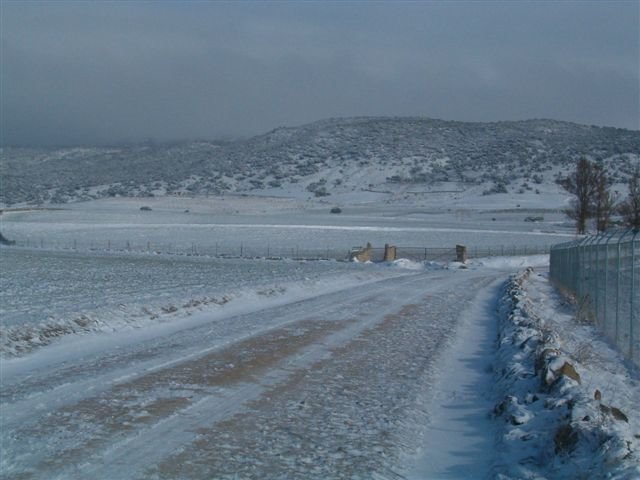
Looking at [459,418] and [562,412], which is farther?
[459,418]

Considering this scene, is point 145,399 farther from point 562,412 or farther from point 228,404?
point 562,412

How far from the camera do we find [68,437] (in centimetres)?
893

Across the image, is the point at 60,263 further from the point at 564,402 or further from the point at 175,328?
the point at 564,402

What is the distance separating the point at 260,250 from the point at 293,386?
55.0 meters

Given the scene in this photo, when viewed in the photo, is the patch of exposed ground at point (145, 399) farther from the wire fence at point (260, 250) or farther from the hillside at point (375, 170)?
the hillside at point (375, 170)

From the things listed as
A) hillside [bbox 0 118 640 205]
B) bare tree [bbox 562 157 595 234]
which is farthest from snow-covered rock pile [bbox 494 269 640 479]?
hillside [bbox 0 118 640 205]

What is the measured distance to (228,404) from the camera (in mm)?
10797

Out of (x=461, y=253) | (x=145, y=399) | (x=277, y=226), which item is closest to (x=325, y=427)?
(x=145, y=399)

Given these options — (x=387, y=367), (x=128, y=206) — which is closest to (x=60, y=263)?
(x=387, y=367)

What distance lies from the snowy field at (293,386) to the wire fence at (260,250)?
32495 millimetres

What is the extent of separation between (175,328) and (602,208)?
4590cm

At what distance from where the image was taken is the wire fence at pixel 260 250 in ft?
206

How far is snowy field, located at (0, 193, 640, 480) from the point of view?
8195 millimetres

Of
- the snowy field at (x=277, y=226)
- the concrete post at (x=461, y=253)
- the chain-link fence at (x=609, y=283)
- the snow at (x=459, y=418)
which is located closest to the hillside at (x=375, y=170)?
the snowy field at (x=277, y=226)
